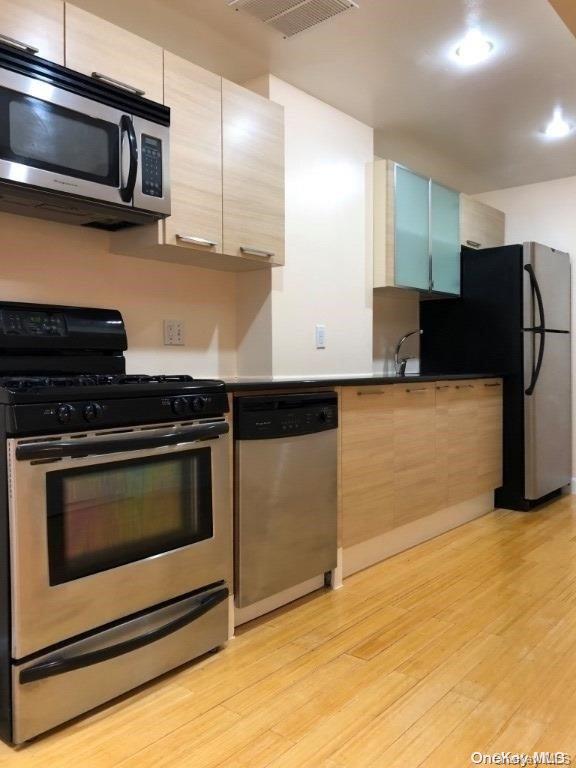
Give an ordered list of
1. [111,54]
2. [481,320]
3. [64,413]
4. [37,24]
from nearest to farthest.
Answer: [64,413], [37,24], [111,54], [481,320]

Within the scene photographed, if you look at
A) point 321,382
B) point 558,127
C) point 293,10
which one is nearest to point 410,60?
point 293,10

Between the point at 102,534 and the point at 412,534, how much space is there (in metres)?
1.92

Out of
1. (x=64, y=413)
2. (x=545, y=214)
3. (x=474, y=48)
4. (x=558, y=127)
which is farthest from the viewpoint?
(x=545, y=214)

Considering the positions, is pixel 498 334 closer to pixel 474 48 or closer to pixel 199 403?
pixel 474 48

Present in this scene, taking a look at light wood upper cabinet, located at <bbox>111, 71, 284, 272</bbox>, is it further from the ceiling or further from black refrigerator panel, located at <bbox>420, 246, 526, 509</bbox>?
black refrigerator panel, located at <bbox>420, 246, 526, 509</bbox>

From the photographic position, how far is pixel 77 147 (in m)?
1.99

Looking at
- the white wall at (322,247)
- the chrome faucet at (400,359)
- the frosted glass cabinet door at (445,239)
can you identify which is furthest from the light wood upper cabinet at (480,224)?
the white wall at (322,247)

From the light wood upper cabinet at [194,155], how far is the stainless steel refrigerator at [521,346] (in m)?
2.16

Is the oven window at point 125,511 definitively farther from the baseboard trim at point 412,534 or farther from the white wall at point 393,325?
the white wall at point 393,325

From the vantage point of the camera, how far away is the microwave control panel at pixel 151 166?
7.13 ft

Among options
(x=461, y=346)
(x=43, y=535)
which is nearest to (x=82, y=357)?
(x=43, y=535)

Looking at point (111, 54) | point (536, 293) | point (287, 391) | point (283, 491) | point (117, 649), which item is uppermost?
point (111, 54)

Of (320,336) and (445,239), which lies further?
(445,239)

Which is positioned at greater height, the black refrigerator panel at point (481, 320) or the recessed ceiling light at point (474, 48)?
the recessed ceiling light at point (474, 48)
